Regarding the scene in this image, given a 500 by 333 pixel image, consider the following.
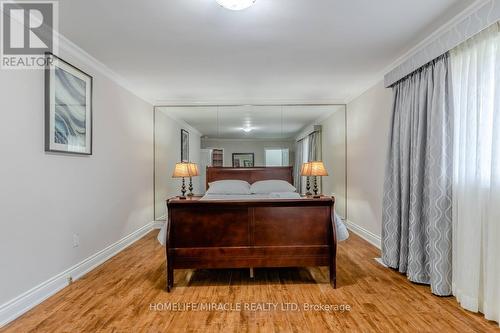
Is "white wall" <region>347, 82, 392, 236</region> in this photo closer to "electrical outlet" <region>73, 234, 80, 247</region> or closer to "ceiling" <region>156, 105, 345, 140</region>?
"ceiling" <region>156, 105, 345, 140</region>

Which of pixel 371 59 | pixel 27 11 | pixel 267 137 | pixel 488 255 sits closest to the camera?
pixel 488 255

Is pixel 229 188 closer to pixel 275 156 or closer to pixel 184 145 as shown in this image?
pixel 275 156

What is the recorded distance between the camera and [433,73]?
259 cm

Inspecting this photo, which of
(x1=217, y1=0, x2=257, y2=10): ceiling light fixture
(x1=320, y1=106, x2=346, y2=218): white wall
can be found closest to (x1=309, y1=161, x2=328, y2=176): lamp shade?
(x1=320, y1=106, x2=346, y2=218): white wall

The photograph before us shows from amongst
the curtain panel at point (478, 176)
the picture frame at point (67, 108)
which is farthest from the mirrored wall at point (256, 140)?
the curtain panel at point (478, 176)

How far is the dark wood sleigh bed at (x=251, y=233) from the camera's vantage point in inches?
104

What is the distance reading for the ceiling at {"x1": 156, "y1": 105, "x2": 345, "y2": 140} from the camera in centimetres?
489

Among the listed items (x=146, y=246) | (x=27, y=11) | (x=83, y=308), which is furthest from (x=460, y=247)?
(x=27, y=11)

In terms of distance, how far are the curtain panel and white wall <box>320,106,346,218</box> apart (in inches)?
102

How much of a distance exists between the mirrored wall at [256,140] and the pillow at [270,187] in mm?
392

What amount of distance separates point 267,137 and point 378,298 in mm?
3153

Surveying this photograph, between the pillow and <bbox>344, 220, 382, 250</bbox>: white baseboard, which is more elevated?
the pillow

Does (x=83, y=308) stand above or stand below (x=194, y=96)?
below

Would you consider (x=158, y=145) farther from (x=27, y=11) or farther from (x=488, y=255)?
(x=488, y=255)
